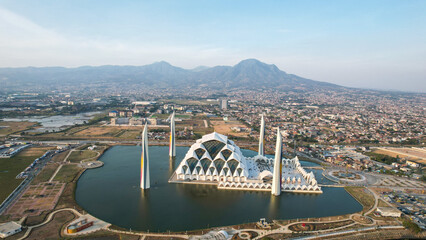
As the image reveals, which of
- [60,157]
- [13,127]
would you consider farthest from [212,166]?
[13,127]

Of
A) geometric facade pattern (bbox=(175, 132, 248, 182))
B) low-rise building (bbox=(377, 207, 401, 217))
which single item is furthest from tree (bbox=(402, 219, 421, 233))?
geometric facade pattern (bbox=(175, 132, 248, 182))

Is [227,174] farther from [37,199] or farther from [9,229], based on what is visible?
[9,229]

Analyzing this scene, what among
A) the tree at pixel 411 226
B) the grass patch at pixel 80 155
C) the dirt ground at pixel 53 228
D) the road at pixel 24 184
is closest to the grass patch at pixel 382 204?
the tree at pixel 411 226

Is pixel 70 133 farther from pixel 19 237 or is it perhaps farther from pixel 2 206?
pixel 19 237

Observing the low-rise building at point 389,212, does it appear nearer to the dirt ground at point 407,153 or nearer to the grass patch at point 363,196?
the grass patch at point 363,196

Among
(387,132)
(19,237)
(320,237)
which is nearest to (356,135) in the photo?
(387,132)

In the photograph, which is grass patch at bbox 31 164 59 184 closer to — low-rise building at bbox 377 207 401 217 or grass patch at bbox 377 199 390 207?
low-rise building at bbox 377 207 401 217

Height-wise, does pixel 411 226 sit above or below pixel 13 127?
below
